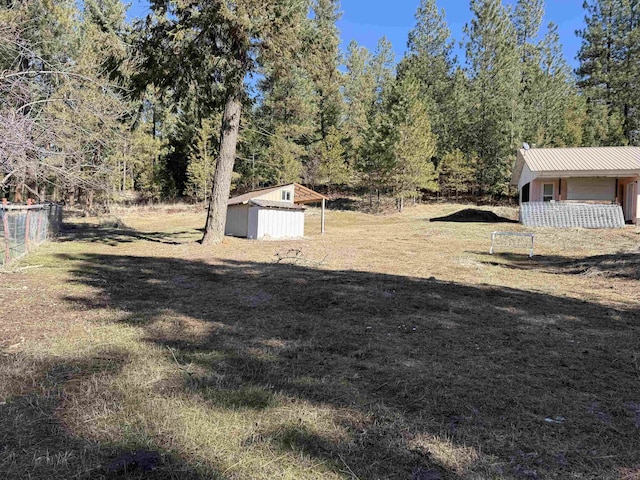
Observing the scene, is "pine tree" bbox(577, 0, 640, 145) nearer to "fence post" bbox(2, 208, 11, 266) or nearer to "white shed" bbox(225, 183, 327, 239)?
"white shed" bbox(225, 183, 327, 239)

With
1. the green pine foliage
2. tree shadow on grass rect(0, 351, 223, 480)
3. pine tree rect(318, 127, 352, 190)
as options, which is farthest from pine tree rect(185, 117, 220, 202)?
tree shadow on grass rect(0, 351, 223, 480)

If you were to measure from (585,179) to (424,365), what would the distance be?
23.2 m

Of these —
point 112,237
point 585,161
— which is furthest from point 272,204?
point 585,161

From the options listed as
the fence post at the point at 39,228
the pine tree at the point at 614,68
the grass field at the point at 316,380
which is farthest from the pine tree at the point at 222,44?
the pine tree at the point at 614,68

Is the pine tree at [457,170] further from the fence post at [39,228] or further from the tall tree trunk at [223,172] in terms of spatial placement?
the fence post at [39,228]

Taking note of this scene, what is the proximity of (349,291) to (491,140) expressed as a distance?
37589mm

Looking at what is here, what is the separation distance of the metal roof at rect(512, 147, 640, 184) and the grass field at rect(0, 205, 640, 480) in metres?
15.9

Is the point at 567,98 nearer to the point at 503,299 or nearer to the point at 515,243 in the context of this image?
the point at 515,243

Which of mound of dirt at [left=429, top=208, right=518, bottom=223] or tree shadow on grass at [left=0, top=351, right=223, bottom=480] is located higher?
mound of dirt at [left=429, top=208, right=518, bottom=223]

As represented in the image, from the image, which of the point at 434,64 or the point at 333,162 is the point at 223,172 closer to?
the point at 333,162

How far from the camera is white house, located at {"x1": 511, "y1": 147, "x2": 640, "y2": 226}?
20812 mm

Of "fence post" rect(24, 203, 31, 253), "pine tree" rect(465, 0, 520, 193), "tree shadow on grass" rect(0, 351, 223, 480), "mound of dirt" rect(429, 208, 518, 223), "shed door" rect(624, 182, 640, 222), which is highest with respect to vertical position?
"pine tree" rect(465, 0, 520, 193)

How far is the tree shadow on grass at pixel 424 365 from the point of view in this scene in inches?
93.7

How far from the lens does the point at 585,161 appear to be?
2255cm
